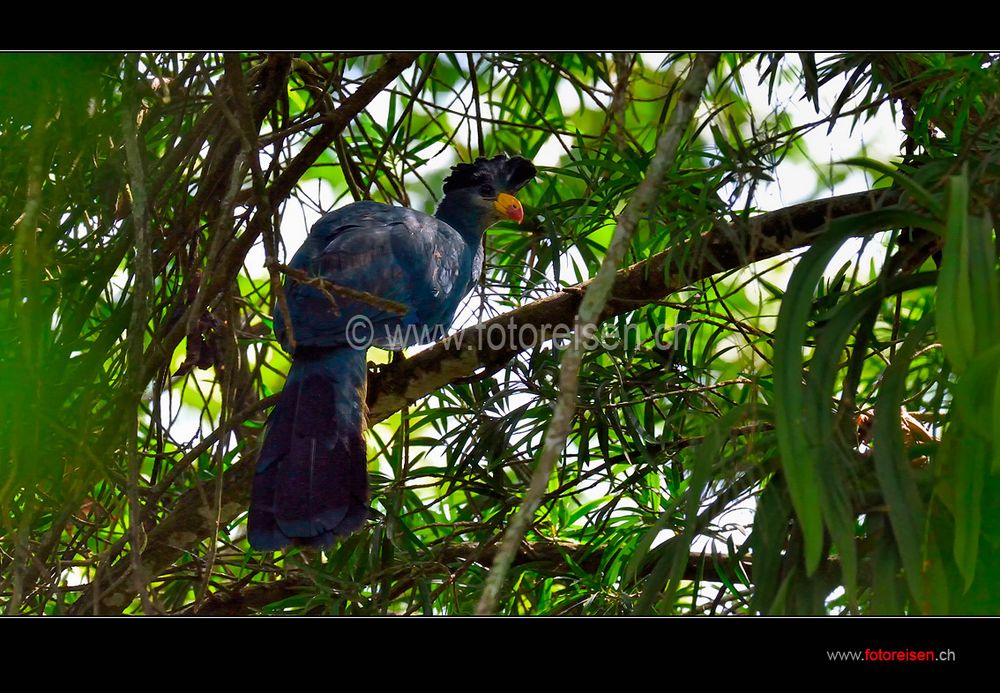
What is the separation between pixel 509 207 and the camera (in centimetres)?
308

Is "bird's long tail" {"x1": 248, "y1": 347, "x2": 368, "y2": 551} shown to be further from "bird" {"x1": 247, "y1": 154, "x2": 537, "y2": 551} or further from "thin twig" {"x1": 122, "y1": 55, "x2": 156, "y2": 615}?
"thin twig" {"x1": 122, "y1": 55, "x2": 156, "y2": 615}

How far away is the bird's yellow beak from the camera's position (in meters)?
3.03

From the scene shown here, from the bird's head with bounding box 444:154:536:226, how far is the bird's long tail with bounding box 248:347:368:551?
107 centimetres

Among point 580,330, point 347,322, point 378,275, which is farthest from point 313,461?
point 580,330

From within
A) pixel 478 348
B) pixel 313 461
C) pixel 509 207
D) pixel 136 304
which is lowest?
pixel 313 461

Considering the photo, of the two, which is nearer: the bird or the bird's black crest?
the bird

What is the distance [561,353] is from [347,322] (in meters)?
0.66

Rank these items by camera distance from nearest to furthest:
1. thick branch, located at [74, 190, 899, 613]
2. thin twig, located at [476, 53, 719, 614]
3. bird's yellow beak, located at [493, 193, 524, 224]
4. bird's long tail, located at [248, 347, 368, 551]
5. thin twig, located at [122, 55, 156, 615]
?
thin twig, located at [476, 53, 719, 614] → thin twig, located at [122, 55, 156, 615] → bird's long tail, located at [248, 347, 368, 551] → thick branch, located at [74, 190, 899, 613] → bird's yellow beak, located at [493, 193, 524, 224]

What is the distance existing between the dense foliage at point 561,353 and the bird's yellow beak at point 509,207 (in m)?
0.08

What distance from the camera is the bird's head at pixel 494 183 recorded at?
3.10m

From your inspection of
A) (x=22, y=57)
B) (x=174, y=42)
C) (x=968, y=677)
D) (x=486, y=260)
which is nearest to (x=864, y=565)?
(x=968, y=677)

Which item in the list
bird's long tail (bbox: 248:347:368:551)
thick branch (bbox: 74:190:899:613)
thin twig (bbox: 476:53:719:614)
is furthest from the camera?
thick branch (bbox: 74:190:899:613)

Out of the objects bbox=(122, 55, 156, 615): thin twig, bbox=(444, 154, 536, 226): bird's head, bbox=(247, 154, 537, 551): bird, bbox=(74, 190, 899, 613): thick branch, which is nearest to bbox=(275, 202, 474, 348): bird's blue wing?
bbox=(247, 154, 537, 551): bird

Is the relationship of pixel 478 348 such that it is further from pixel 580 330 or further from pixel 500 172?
pixel 580 330
